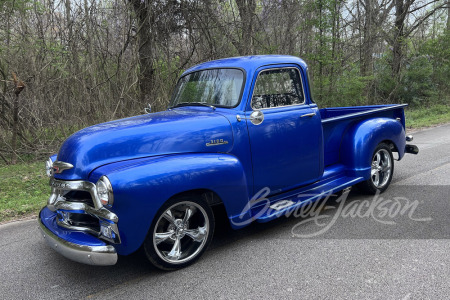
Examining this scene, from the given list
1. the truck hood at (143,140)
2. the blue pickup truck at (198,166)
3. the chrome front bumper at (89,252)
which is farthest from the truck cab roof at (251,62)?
the chrome front bumper at (89,252)

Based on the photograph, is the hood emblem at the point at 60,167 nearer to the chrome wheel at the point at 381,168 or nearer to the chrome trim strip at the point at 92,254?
the chrome trim strip at the point at 92,254

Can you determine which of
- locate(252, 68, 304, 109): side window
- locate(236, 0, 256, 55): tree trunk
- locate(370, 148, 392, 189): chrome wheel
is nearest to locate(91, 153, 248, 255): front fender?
locate(252, 68, 304, 109): side window

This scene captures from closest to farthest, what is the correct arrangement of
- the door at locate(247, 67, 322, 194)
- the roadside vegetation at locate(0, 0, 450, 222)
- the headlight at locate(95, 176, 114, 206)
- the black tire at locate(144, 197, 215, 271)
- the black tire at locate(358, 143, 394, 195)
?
the headlight at locate(95, 176, 114, 206), the black tire at locate(144, 197, 215, 271), the door at locate(247, 67, 322, 194), the black tire at locate(358, 143, 394, 195), the roadside vegetation at locate(0, 0, 450, 222)

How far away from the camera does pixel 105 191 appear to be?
2869 mm

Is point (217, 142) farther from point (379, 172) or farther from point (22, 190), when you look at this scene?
point (22, 190)

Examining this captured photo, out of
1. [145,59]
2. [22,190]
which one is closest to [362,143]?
[22,190]

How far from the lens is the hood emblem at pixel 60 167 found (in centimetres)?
322

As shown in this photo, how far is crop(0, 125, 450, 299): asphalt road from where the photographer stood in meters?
2.93

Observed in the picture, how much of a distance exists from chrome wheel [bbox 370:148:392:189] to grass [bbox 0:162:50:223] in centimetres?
490

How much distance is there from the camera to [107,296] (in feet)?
9.67

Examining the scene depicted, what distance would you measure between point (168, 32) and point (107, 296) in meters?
8.67

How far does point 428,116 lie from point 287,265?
49.4 ft

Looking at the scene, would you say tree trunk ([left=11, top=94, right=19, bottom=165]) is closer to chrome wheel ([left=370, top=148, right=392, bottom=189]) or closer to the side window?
the side window

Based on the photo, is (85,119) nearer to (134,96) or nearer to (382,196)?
(134,96)
